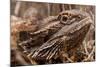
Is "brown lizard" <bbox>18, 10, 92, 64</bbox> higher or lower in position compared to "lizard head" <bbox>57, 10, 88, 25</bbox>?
lower

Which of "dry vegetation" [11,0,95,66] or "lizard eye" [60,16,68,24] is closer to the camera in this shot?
"dry vegetation" [11,0,95,66]

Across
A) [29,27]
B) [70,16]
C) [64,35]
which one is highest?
[70,16]

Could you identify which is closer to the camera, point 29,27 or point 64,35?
point 29,27

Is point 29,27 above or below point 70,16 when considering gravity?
below

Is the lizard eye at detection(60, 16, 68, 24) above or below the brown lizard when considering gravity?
above

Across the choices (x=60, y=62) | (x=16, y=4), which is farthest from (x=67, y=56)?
(x=16, y=4)

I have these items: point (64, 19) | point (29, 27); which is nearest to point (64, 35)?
point (64, 19)

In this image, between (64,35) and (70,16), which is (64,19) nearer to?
(70,16)

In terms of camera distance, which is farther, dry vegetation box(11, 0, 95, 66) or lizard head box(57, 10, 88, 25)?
lizard head box(57, 10, 88, 25)
